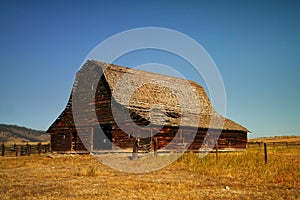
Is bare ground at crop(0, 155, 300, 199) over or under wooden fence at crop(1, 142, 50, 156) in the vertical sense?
over

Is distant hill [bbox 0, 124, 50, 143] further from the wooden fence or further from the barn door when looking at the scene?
the barn door

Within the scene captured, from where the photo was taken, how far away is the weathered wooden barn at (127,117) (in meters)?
24.1

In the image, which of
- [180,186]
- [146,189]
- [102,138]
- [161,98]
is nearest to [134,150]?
[102,138]

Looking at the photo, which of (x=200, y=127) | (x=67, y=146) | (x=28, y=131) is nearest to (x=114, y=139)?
(x=67, y=146)

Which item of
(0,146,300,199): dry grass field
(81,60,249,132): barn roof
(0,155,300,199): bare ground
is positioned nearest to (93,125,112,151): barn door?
(81,60,249,132): barn roof

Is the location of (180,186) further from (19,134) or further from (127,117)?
(19,134)

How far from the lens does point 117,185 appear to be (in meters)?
10.6

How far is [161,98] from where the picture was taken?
97.5 ft

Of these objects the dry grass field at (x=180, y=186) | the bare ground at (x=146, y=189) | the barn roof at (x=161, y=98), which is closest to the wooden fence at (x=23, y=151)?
the barn roof at (x=161, y=98)

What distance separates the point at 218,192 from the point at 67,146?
20.4 m

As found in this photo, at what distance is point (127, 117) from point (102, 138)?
4.38 meters

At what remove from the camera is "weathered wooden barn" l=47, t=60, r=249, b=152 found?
24062 mm

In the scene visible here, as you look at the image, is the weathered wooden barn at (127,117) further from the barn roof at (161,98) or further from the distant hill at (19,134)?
the distant hill at (19,134)

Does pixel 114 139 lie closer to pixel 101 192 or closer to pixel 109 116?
pixel 109 116
